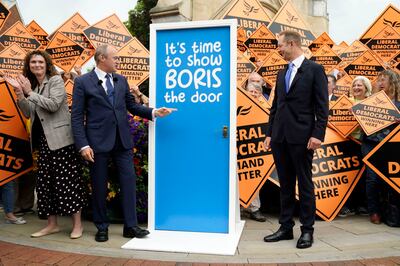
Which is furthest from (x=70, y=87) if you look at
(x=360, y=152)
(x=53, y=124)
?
(x=360, y=152)

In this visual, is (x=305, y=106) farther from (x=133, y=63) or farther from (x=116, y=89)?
(x=133, y=63)

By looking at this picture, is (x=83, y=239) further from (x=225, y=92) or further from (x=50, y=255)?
(x=225, y=92)

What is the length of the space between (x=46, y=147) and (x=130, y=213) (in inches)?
43.4

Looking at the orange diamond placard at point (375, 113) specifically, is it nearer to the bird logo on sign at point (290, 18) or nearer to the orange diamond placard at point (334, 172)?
the orange diamond placard at point (334, 172)

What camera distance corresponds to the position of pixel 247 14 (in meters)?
7.08

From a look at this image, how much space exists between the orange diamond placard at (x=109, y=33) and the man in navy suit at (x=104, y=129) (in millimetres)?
2138

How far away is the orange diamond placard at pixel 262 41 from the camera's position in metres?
6.68

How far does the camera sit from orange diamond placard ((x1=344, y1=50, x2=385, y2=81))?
670 centimetres

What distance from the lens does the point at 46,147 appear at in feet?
13.6

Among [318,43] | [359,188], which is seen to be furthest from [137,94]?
[318,43]

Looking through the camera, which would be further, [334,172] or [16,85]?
[334,172]

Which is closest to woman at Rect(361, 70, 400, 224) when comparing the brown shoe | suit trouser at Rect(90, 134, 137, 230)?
the brown shoe

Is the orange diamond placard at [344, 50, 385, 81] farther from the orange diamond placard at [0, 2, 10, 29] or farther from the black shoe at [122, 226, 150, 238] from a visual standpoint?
the orange diamond placard at [0, 2, 10, 29]

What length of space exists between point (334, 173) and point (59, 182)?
3.30 meters
